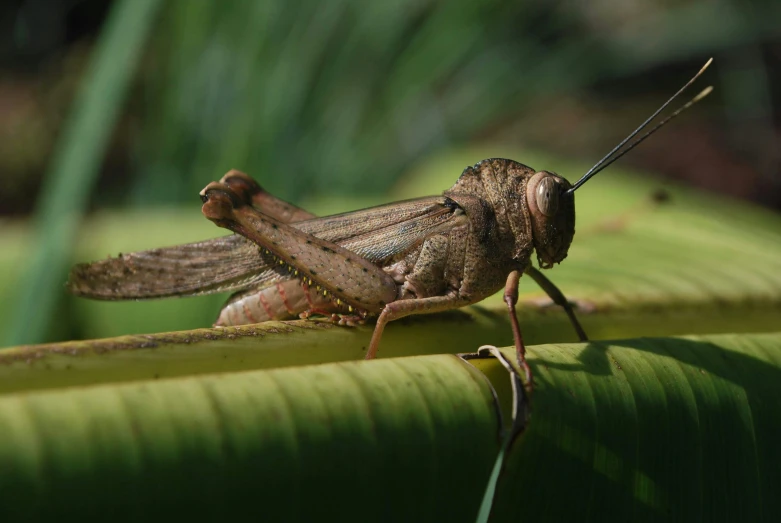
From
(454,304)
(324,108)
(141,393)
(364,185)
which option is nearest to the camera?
(141,393)

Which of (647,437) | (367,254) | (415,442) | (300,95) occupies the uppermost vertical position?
(300,95)

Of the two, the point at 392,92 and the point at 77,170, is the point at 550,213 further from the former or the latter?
the point at 392,92

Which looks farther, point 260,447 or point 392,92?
point 392,92

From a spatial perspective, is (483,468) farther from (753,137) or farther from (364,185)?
(753,137)

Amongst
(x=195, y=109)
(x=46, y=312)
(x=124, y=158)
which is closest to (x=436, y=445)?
(x=46, y=312)

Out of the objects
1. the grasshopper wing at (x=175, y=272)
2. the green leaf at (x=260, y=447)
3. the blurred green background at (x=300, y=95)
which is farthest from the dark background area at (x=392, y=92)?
the green leaf at (x=260, y=447)

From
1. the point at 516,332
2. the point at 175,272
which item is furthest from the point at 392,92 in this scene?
the point at 516,332
